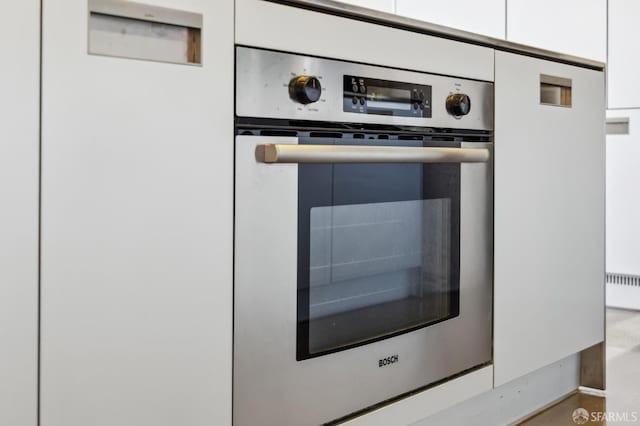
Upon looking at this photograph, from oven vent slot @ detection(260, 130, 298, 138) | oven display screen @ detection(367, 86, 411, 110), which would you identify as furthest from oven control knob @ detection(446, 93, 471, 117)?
oven vent slot @ detection(260, 130, 298, 138)

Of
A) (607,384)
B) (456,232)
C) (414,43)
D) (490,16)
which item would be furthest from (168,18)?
(490,16)

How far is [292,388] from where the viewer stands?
1.21m

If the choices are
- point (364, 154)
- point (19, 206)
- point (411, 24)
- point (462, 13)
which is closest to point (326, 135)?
point (364, 154)

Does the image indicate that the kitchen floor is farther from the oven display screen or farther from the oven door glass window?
the oven display screen

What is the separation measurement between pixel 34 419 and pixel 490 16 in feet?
9.65

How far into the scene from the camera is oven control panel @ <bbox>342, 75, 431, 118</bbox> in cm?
129

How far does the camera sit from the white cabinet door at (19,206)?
0.87 metres

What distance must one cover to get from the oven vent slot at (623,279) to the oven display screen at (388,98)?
221 centimetres

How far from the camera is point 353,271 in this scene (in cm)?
133

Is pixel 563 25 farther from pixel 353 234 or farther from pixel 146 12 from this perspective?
pixel 146 12

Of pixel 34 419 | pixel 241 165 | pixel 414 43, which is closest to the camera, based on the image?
pixel 34 419

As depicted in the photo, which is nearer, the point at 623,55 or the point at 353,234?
the point at 353,234

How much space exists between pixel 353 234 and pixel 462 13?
2.11 metres

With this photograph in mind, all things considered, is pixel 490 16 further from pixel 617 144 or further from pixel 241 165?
pixel 241 165
